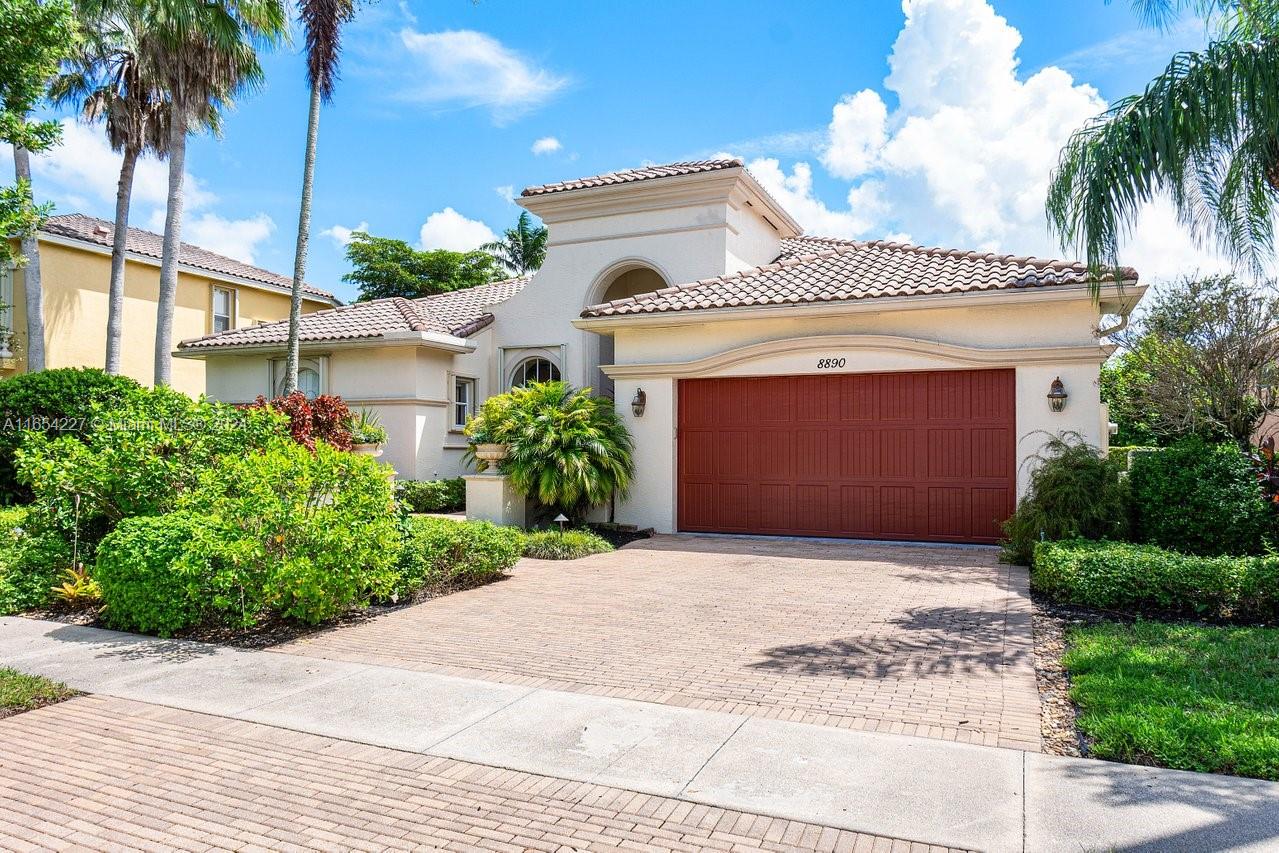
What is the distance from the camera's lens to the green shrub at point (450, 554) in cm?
903

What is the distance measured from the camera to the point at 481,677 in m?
6.22

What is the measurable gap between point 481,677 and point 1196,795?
4454mm

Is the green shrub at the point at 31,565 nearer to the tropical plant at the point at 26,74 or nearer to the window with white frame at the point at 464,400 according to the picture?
the tropical plant at the point at 26,74

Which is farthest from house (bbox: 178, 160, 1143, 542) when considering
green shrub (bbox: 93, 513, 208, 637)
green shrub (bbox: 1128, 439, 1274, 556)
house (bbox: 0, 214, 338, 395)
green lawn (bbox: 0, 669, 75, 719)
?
green lawn (bbox: 0, 669, 75, 719)

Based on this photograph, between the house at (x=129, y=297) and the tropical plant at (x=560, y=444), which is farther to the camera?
the house at (x=129, y=297)

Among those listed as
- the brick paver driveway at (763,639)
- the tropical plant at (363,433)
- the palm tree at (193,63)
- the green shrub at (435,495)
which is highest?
the palm tree at (193,63)

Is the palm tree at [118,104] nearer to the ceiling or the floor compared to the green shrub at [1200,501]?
nearer to the ceiling

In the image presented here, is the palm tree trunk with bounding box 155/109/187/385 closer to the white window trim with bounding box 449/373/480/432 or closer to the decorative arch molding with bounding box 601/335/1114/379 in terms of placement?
the white window trim with bounding box 449/373/480/432

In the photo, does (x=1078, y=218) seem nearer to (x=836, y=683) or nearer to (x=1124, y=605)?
(x=1124, y=605)

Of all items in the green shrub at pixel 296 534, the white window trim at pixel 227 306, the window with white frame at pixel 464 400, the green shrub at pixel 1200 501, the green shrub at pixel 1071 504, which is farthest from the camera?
the white window trim at pixel 227 306

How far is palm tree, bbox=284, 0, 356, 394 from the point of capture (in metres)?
17.1

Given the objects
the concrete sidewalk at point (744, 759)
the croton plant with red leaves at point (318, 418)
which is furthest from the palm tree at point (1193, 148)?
the croton plant with red leaves at point (318, 418)

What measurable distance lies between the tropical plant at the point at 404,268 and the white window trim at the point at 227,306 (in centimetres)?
1527

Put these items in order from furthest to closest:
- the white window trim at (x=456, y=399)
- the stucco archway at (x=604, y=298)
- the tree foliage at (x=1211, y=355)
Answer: the white window trim at (x=456, y=399)
the stucco archway at (x=604, y=298)
the tree foliage at (x=1211, y=355)
